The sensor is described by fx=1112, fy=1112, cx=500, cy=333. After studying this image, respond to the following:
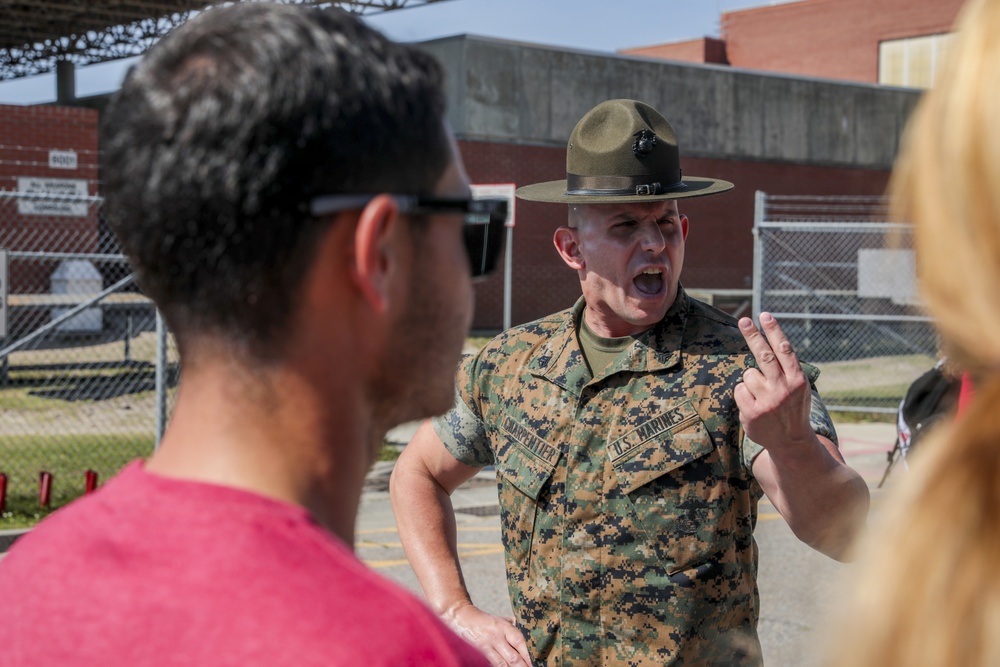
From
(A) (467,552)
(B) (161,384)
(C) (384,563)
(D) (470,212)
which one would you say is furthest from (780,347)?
(B) (161,384)

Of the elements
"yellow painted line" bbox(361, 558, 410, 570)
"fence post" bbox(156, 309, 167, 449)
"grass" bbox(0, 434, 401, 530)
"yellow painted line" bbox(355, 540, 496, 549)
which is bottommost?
"yellow painted line" bbox(355, 540, 496, 549)

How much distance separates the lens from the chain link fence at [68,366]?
27.7 feet

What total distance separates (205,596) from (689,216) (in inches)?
970

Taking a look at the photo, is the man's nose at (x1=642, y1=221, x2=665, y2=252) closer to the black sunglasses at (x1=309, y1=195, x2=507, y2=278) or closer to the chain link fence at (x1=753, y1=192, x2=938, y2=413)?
the black sunglasses at (x1=309, y1=195, x2=507, y2=278)

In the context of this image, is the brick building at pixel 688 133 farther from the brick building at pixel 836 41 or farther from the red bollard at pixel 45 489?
the brick building at pixel 836 41

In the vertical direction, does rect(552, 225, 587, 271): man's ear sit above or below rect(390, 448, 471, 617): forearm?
above

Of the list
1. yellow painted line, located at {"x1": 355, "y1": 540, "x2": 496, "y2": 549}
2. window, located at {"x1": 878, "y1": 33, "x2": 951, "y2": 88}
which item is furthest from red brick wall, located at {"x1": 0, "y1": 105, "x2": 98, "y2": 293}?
window, located at {"x1": 878, "y1": 33, "x2": 951, "y2": 88}

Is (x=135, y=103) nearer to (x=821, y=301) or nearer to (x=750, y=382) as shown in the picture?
(x=750, y=382)

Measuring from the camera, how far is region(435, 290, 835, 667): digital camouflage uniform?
270 centimetres

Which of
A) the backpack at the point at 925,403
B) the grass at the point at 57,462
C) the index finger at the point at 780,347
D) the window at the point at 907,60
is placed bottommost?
the grass at the point at 57,462

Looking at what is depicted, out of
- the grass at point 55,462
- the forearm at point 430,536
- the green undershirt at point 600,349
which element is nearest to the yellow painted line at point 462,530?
the grass at point 55,462

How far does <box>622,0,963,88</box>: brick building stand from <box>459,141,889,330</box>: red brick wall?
50.1ft

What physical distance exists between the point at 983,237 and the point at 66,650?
3.06ft

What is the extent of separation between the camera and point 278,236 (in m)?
1.24
